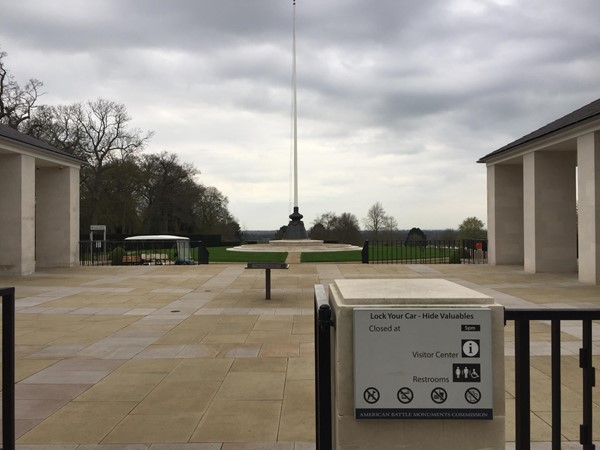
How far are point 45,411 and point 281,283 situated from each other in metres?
11.4

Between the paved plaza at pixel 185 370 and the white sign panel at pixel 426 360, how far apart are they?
173 centimetres

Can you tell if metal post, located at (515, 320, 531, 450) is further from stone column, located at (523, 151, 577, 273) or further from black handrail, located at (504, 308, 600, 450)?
stone column, located at (523, 151, 577, 273)

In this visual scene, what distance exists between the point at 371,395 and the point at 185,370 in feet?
13.7

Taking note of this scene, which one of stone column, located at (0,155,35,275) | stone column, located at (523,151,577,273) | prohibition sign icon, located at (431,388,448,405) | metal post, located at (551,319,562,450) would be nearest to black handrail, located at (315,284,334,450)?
prohibition sign icon, located at (431,388,448,405)

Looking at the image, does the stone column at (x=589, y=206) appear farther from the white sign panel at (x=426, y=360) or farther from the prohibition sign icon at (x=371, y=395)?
the prohibition sign icon at (x=371, y=395)

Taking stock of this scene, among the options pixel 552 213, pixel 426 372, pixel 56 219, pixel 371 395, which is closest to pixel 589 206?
pixel 552 213

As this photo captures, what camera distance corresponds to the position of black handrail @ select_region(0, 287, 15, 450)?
3301 mm

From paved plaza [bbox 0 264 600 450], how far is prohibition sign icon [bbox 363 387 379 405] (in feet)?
5.45

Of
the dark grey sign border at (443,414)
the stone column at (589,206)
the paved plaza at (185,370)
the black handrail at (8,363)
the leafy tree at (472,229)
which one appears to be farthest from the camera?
the leafy tree at (472,229)

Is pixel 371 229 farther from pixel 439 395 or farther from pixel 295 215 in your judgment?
pixel 439 395

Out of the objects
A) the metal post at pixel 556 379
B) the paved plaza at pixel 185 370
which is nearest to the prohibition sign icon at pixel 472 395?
the metal post at pixel 556 379

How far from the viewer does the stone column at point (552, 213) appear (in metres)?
18.7

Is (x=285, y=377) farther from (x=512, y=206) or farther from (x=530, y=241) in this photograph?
(x=512, y=206)

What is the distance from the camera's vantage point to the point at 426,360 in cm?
245
